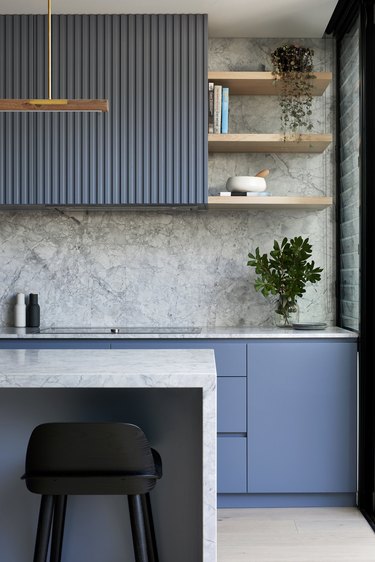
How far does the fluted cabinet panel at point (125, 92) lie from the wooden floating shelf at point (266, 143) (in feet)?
0.43

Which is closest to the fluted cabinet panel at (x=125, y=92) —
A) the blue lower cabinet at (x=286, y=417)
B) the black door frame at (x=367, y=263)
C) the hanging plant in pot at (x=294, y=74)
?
Result: the hanging plant in pot at (x=294, y=74)

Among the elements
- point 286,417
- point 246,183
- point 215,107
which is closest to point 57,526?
point 286,417

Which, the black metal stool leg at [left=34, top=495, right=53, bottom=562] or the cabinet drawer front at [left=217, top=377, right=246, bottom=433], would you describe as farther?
the cabinet drawer front at [left=217, top=377, right=246, bottom=433]

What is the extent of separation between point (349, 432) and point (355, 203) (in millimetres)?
1244

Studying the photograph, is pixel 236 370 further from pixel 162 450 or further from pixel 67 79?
pixel 67 79

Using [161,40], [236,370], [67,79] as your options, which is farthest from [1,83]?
[236,370]

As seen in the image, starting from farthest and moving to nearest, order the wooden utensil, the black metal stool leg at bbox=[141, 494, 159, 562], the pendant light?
the wooden utensil < the pendant light < the black metal stool leg at bbox=[141, 494, 159, 562]

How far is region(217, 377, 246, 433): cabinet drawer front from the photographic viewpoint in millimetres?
3486

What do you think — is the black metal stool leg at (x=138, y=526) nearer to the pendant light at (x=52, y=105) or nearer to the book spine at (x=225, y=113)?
the pendant light at (x=52, y=105)

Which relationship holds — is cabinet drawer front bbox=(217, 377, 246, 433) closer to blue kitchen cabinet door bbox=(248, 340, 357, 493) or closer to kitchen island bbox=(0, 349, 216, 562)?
blue kitchen cabinet door bbox=(248, 340, 357, 493)

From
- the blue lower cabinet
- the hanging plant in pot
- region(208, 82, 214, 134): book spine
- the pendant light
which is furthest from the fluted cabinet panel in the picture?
the pendant light

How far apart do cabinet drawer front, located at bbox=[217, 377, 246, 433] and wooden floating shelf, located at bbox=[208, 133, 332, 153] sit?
4.40 ft

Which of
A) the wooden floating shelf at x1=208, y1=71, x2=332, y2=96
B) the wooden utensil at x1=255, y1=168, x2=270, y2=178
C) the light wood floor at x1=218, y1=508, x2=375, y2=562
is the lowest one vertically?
the light wood floor at x1=218, y1=508, x2=375, y2=562

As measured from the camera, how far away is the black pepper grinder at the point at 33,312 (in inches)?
157
